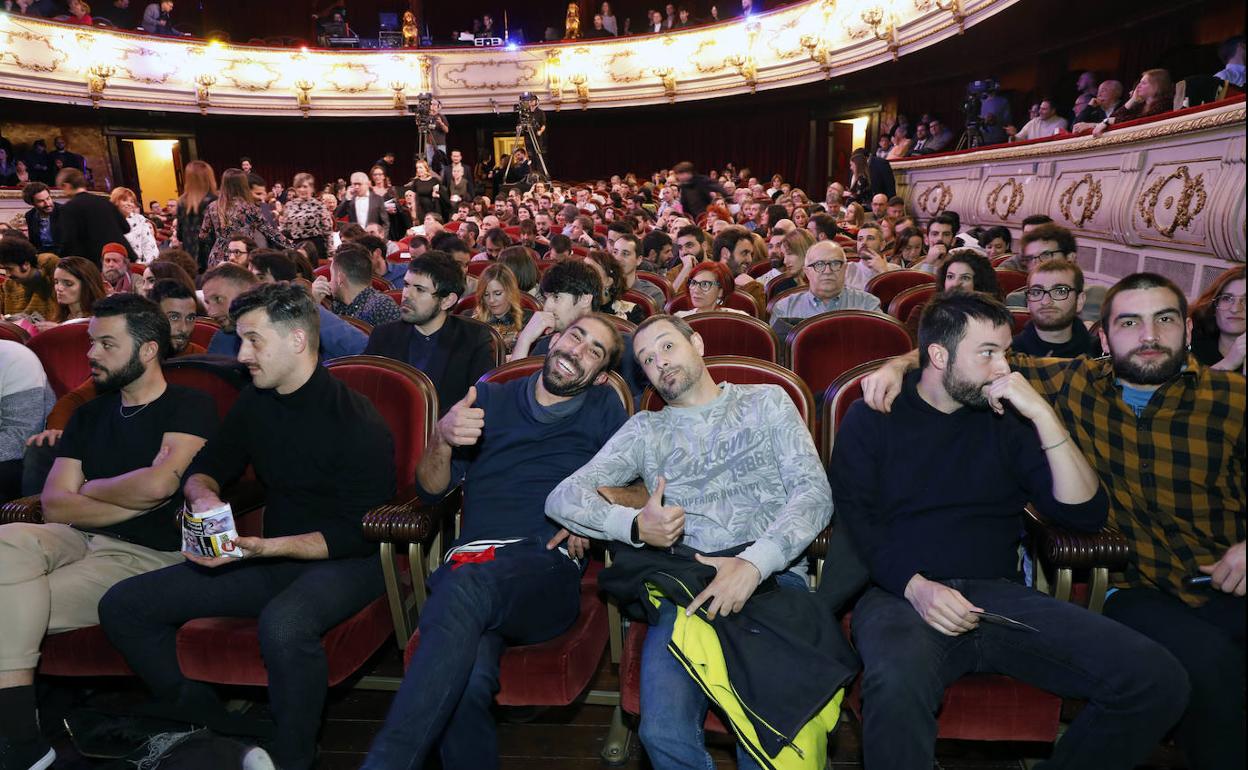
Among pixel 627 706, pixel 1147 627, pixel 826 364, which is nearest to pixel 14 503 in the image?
pixel 627 706

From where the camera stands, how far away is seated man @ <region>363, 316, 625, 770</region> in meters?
1.58

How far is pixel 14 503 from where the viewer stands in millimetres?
2115

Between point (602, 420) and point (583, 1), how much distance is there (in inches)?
710

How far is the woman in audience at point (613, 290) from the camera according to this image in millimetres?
3533

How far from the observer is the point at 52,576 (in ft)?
6.25

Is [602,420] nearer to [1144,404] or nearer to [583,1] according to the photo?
[1144,404]

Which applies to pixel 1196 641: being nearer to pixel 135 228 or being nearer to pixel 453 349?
pixel 453 349

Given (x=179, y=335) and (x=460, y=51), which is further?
(x=460, y=51)

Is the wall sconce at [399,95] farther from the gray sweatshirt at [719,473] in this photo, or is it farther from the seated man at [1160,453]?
the seated man at [1160,453]

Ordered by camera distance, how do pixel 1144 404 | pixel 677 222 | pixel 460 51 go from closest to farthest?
1. pixel 1144 404
2. pixel 677 222
3. pixel 460 51

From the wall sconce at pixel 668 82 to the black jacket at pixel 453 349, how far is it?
13.9 m

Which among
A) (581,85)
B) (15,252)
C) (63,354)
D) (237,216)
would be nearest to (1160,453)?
(63,354)

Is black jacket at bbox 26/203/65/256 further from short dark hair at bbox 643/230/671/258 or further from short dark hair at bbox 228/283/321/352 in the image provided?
short dark hair at bbox 228/283/321/352

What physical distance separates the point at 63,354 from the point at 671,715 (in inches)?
110
